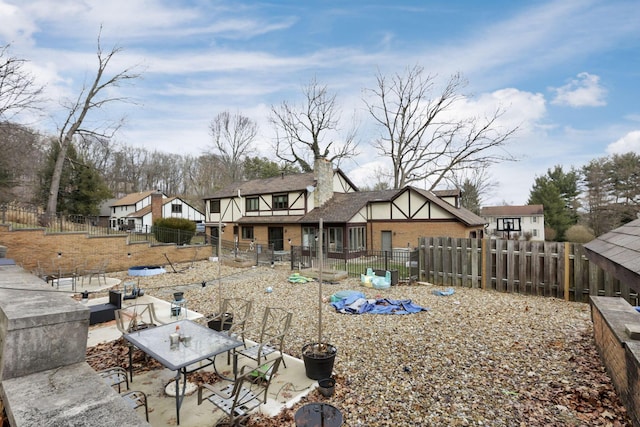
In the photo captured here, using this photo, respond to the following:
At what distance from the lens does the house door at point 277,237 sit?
977 inches

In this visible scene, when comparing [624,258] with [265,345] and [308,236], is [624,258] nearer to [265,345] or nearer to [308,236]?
[265,345]

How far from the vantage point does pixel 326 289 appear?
36.2 feet

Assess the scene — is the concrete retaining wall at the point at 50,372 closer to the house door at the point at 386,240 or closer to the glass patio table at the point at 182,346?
the glass patio table at the point at 182,346

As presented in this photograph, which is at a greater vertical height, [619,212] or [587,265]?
[619,212]

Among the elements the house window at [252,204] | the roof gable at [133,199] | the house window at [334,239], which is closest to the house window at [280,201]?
the house window at [252,204]

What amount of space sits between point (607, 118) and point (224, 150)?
125 feet

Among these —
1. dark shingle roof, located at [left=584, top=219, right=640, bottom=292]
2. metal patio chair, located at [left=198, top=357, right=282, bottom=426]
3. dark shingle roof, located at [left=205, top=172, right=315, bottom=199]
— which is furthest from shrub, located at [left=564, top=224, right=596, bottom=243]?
metal patio chair, located at [left=198, top=357, right=282, bottom=426]

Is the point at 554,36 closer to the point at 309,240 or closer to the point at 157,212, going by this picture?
the point at 309,240

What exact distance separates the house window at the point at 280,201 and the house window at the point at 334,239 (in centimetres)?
491

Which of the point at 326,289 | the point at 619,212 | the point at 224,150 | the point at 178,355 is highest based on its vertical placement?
the point at 224,150

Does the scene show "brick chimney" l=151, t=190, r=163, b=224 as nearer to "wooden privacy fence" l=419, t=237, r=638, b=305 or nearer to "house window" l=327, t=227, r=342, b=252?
"house window" l=327, t=227, r=342, b=252

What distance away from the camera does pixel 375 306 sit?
27.7 ft

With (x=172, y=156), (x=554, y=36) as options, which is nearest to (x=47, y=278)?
(x=554, y=36)

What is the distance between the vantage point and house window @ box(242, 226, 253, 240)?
2670 cm
